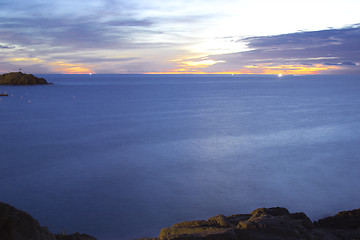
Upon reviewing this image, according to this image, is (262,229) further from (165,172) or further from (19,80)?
(19,80)

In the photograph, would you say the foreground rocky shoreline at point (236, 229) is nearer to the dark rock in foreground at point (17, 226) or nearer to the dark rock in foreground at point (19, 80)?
the dark rock in foreground at point (17, 226)

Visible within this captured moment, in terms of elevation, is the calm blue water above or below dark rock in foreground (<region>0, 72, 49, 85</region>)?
below

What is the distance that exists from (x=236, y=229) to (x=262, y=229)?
→ 451 millimetres

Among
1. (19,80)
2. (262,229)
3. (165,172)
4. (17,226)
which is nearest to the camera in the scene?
(17,226)

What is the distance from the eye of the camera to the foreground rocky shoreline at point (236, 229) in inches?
172

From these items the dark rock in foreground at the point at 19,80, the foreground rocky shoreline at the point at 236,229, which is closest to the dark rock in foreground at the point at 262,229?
the foreground rocky shoreline at the point at 236,229

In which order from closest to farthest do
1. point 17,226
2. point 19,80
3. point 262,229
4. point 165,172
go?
1. point 17,226
2. point 262,229
3. point 165,172
4. point 19,80

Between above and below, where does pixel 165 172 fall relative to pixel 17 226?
below

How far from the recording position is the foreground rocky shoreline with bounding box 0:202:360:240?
438cm

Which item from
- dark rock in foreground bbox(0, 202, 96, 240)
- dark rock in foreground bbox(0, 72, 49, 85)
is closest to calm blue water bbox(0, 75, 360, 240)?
dark rock in foreground bbox(0, 202, 96, 240)

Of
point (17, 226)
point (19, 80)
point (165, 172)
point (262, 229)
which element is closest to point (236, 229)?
point (262, 229)

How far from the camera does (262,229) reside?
573 cm

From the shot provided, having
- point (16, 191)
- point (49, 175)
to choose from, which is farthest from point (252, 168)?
point (16, 191)

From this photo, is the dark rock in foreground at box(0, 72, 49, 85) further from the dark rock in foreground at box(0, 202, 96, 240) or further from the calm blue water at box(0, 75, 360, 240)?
the dark rock in foreground at box(0, 202, 96, 240)
